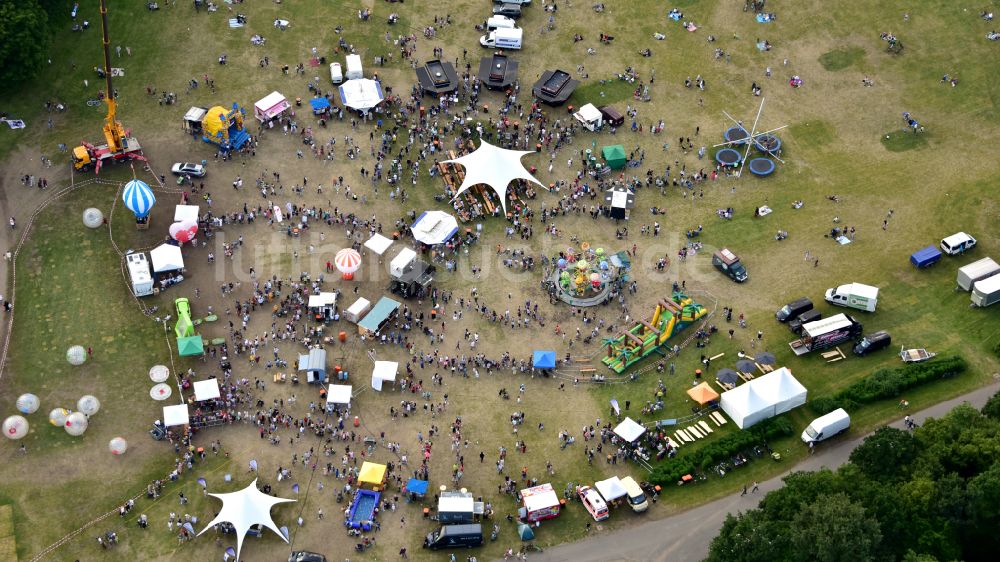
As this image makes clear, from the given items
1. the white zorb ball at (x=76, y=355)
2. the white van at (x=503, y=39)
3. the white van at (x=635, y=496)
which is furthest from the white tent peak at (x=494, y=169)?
the white zorb ball at (x=76, y=355)

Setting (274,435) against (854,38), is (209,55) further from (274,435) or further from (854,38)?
(854,38)

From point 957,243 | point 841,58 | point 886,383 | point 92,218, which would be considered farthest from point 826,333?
point 92,218

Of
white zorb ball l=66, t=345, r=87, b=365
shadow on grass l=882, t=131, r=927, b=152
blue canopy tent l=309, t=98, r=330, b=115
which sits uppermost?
shadow on grass l=882, t=131, r=927, b=152

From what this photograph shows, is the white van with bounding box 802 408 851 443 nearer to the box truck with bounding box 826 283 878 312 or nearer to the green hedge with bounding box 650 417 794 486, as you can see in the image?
the green hedge with bounding box 650 417 794 486

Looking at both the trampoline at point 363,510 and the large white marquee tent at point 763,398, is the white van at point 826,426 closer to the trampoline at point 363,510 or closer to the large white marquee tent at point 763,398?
the large white marquee tent at point 763,398

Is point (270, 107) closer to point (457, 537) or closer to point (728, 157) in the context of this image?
point (728, 157)

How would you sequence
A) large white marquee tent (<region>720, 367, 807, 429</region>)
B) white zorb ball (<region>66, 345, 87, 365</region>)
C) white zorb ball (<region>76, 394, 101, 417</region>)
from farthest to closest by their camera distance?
white zorb ball (<region>66, 345, 87, 365</region>), white zorb ball (<region>76, 394, 101, 417</region>), large white marquee tent (<region>720, 367, 807, 429</region>)

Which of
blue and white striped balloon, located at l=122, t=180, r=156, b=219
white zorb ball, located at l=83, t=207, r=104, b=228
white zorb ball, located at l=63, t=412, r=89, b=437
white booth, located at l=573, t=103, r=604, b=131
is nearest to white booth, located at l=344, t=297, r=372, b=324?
blue and white striped balloon, located at l=122, t=180, r=156, b=219
